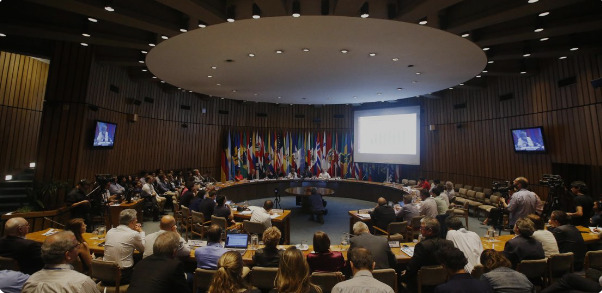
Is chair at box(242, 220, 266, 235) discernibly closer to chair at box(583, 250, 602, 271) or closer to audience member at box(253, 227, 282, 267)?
audience member at box(253, 227, 282, 267)

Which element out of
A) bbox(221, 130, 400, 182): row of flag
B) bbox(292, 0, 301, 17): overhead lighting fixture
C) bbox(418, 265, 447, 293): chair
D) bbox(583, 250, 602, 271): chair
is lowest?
bbox(418, 265, 447, 293): chair

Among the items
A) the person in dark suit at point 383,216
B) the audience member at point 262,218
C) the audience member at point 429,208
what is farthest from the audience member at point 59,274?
the audience member at point 429,208

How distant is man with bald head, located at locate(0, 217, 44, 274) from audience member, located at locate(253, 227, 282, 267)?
2.31 metres

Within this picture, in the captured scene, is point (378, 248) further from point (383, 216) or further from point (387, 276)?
point (383, 216)

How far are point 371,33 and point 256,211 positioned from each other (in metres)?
4.01

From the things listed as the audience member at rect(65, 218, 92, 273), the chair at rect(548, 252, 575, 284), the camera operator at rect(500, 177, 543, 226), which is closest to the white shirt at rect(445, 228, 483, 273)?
the chair at rect(548, 252, 575, 284)

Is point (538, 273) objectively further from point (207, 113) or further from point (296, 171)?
point (207, 113)

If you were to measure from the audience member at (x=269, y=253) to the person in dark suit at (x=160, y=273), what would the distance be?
0.89m

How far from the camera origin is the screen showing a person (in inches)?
468

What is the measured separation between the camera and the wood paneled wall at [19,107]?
8461mm

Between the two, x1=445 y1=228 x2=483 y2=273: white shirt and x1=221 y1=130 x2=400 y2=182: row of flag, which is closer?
x1=445 y1=228 x2=483 y2=273: white shirt

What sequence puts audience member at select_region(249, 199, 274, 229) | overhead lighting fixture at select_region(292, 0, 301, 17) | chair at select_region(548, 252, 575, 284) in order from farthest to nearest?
audience member at select_region(249, 199, 274, 229), overhead lighting fixture at select_region(292, 0, 301, 17), chair at select_region(548, 252, 575, 284)

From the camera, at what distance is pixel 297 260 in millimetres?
2211

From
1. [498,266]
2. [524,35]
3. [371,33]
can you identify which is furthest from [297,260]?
[524,35]
